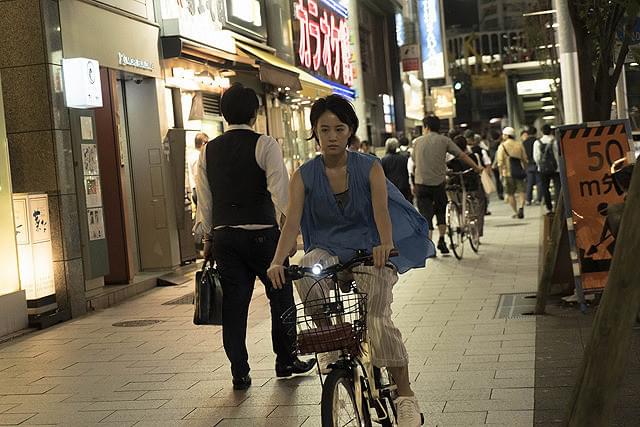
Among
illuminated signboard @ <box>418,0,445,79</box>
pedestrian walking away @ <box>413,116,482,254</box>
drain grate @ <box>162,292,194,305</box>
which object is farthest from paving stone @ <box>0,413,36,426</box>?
illuminated signboard @ <box>418,0,445,79</box>

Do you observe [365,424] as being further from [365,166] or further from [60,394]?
[60,394]

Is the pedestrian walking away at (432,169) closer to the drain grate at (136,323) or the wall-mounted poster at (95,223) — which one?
the wall-mounted poster at (95,223)

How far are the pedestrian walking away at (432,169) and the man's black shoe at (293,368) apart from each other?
25.2ft

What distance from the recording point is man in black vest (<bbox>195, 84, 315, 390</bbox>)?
7.25m

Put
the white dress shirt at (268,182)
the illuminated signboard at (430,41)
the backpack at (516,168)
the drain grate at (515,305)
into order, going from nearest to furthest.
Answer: the white dress shirt at (268,182), the drain grate at (515,305), the backpack at (516,168), the illuminated signboard at (430,41)

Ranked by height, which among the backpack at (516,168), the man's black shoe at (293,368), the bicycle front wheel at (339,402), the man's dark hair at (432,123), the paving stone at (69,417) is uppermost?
the man's dark hair at (432,123)

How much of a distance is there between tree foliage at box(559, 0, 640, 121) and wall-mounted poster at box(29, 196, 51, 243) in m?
5.83

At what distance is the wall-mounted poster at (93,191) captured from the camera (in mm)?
12719

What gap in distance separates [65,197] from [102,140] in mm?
2085

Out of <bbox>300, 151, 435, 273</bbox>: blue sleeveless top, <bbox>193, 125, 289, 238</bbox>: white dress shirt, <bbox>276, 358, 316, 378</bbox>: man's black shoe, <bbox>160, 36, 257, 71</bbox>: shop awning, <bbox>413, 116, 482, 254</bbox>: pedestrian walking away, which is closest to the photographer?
<bbox>300, 151, 435, 273</bbox>: blue sleeveless top

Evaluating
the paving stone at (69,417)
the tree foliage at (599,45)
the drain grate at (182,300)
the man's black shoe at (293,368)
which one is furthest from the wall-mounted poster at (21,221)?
the tree foliage at (599,45)

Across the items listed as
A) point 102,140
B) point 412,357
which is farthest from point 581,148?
point 102,140

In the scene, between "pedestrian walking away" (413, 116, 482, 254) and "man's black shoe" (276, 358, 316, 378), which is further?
"pedestrian walking away" (413, 116, 482, 254)

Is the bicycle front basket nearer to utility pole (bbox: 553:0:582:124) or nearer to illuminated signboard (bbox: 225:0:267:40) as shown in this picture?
utility pole (bbox: 553:0:582:124)
